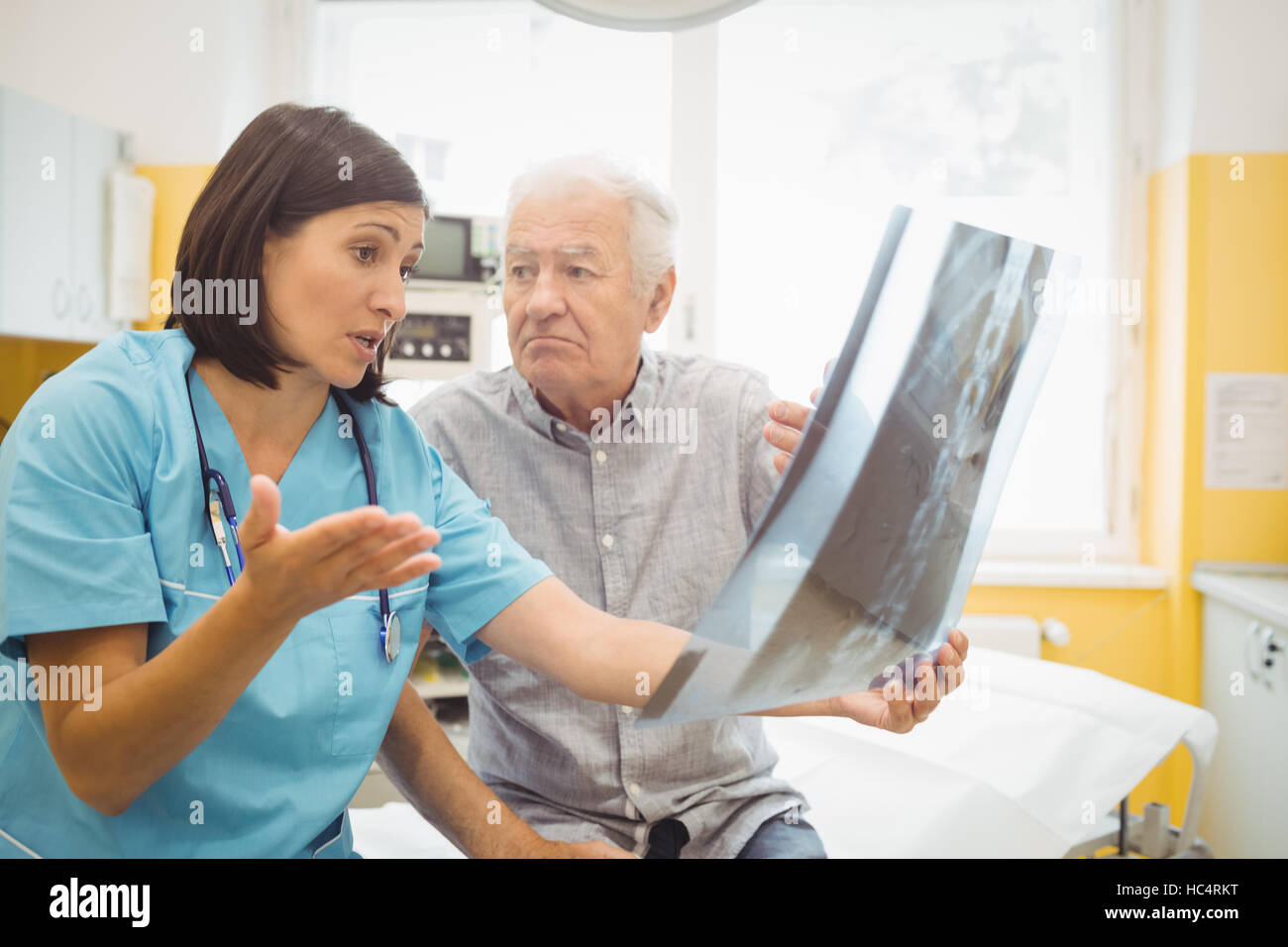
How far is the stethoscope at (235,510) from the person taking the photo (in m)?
0.69

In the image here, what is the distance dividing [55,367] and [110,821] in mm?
2052

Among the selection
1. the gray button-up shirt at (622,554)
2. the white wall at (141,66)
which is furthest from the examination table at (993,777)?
the white wall at (141,66)

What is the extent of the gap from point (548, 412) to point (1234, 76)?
2036 millimetres

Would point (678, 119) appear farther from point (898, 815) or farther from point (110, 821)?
point (110, 821)

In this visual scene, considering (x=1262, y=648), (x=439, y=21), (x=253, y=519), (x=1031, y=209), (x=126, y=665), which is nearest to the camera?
(x=253, y=519)

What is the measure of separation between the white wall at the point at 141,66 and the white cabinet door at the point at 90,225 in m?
0.11

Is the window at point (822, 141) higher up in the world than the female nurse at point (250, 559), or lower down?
higher up

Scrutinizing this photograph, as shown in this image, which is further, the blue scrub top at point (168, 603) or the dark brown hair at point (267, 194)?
the dark brown hair at point (267, 194)

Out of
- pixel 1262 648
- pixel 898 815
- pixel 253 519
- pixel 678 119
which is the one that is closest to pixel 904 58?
pixel 678 119

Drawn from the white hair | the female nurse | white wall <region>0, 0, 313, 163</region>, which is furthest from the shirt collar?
white wall <region>0, 0, 313, 163</region>

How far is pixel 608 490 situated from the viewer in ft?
3.61

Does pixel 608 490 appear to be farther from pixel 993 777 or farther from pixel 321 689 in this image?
pixel 993 777

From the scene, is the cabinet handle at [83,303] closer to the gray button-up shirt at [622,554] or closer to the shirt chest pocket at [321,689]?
the gray button-up shirt at [622,554]

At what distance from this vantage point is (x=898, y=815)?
1.29 m
